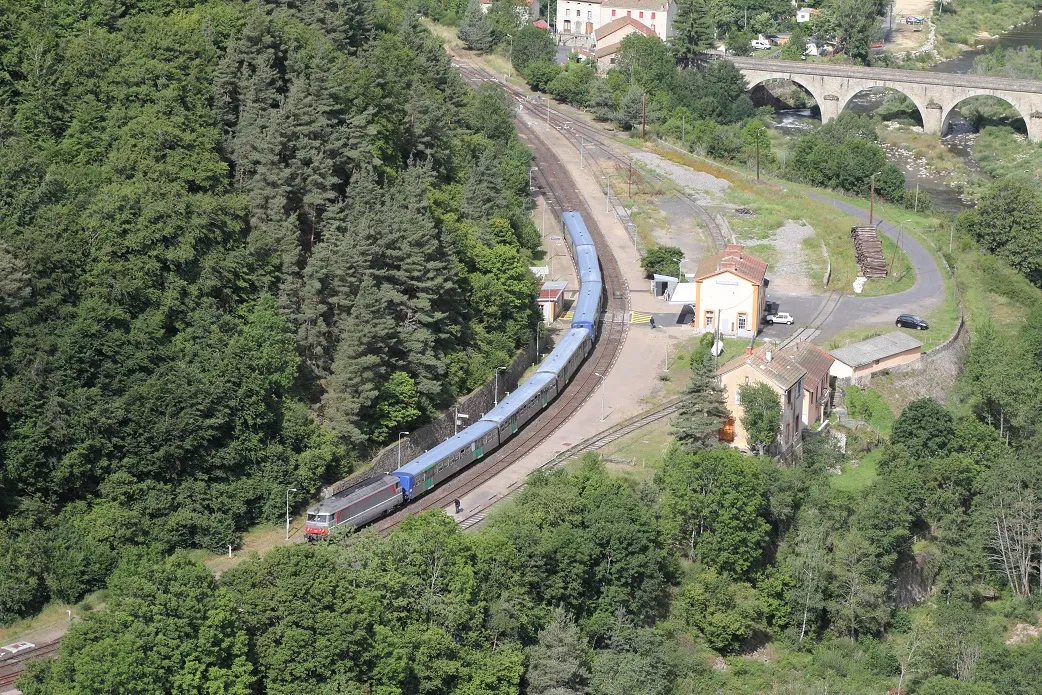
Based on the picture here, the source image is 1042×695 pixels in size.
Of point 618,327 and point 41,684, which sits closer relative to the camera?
point 41,684

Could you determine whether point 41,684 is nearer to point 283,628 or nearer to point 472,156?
point 283,628

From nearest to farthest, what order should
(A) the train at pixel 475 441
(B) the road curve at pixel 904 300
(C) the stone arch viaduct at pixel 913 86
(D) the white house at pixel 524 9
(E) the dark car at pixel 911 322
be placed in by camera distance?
(A) the train at pixel 475 441
(E) the dark car at pixel 911 322
(B) the road curve at pixel 904 300
(C) the stone arch viaduct at pixel 913 86
(D) the white house at pixel 524 9

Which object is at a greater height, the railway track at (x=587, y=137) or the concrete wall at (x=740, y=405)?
the railway track at (x=587, y=137)

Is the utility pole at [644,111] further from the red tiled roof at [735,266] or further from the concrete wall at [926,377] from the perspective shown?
the concrete wall at [926,377]

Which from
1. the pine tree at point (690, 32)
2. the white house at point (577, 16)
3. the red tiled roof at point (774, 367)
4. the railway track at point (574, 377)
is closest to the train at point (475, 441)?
the railway track at point (574, 377)

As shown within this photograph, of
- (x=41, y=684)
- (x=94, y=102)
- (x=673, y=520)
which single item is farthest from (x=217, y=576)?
(x=94, y=102)

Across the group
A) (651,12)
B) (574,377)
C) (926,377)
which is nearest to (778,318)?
(926,377)
